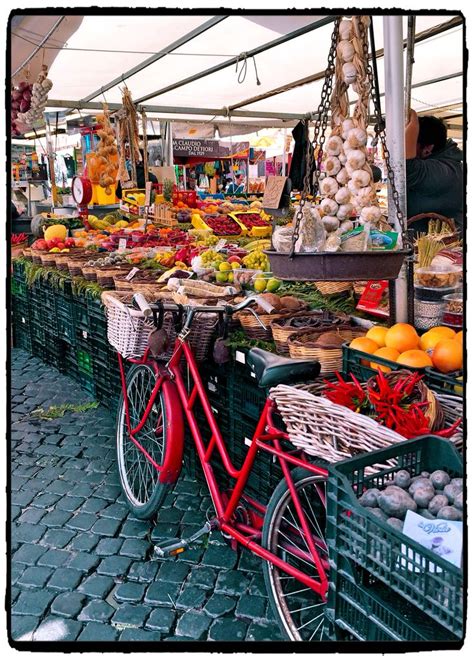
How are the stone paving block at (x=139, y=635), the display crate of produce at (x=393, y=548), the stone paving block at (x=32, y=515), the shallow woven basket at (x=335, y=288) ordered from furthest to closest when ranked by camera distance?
the shallow woven basket at (x=335, y=288)
the stone paving block at (x=32, y=515)
the stone paving block at (x=139, y=635)
the display crate of produce at (x=393, y=548)

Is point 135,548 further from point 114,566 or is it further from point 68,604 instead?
point 68,604

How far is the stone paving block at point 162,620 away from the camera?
2797 mm

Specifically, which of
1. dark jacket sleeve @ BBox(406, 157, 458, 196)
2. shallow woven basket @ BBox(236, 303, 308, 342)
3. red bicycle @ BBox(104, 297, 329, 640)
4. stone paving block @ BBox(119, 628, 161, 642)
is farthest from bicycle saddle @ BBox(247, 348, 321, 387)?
dark jacket sleeve @ BBox(406, 157, 458, 196)

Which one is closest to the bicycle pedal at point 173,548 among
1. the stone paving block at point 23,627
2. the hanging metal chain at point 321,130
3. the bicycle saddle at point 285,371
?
the stone paving block at point 23,627

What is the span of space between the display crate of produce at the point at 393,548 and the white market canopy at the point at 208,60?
11.3ft

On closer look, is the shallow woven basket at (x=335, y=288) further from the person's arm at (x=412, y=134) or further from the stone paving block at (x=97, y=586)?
the stone paving block at (x=97, y=586)

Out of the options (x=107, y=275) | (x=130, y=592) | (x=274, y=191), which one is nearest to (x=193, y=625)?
(x=130, y=592)

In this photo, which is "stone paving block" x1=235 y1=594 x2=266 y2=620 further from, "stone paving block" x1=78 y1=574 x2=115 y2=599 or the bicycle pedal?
"stone paving block" x1=78 y1=574 x2=115 y2=599

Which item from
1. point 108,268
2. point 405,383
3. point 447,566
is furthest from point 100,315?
point 447,566

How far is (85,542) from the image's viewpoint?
3516 millimetres

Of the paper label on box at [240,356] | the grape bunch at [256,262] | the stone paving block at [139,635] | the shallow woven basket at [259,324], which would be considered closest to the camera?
the stone paving block at [139,635]

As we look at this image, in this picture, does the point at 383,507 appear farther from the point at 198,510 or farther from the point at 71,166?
the point at 71,166

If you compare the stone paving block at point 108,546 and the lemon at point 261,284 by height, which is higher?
the lemon at point 261,284

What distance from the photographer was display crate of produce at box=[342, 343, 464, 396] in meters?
2.45
